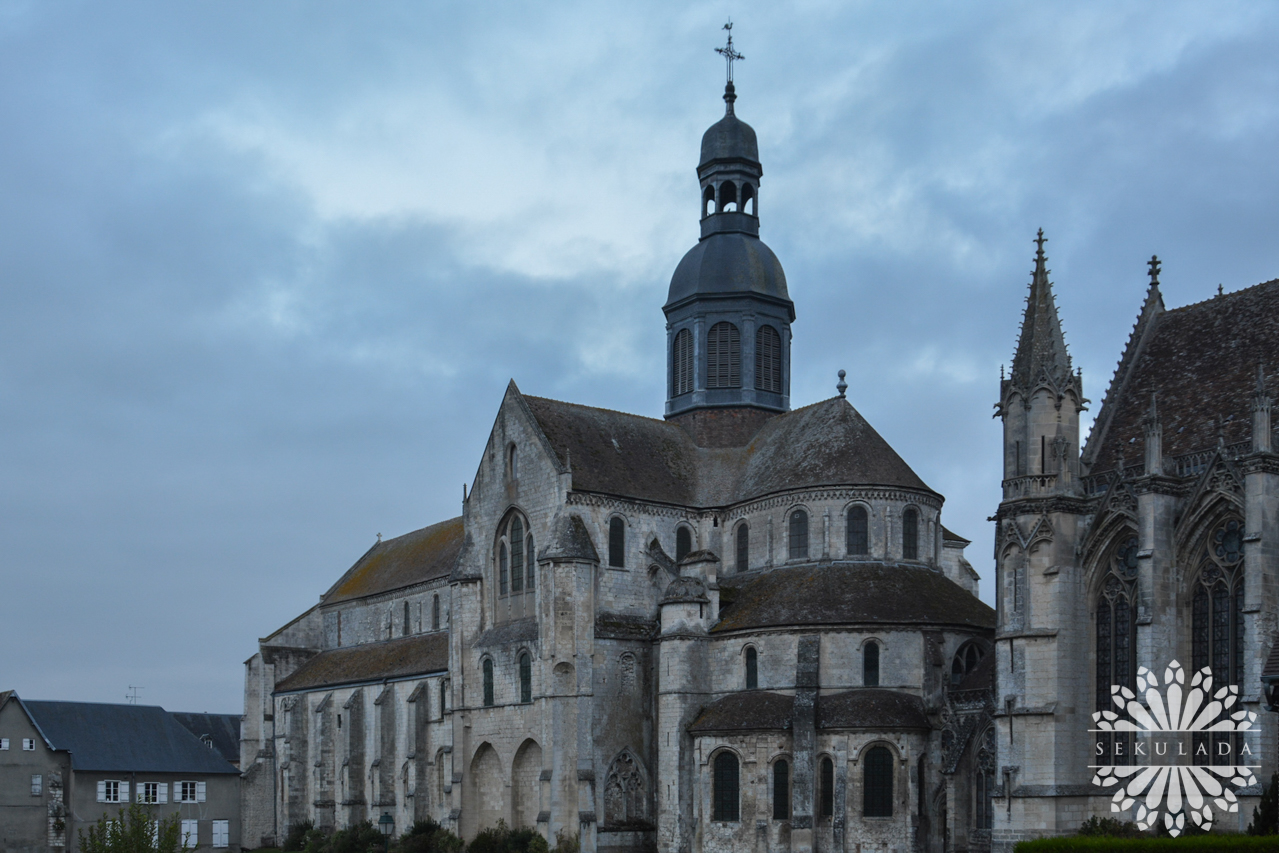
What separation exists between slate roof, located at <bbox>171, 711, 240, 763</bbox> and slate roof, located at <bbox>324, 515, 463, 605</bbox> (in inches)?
509

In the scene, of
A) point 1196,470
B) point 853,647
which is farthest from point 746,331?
point 1196,470

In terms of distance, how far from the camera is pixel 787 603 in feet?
175

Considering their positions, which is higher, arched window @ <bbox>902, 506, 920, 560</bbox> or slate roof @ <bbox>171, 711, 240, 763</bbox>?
arched window @ <bbox>902, 506, 920, 560</bbox>

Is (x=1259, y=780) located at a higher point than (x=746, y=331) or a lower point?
lower

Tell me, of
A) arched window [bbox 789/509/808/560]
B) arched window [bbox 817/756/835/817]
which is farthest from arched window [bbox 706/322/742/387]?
arched window [bbox 817/756/835/817]

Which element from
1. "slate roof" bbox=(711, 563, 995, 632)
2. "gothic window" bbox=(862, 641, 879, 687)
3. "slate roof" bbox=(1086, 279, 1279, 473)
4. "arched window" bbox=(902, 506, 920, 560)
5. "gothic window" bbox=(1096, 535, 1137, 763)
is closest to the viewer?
"gothic window" bbox=(1096, 535, 1137, 763)

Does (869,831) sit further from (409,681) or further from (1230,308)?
(409,681)

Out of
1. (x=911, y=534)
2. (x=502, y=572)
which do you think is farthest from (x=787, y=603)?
(x=502, y=572)

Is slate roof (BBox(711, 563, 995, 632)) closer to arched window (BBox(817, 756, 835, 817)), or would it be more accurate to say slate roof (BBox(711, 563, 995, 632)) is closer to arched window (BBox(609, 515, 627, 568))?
arched window (BBox(609, 515, 627, 568))

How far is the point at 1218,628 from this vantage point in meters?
38.2

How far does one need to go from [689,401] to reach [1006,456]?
2238 centimetres

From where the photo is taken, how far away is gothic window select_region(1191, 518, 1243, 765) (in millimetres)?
37500

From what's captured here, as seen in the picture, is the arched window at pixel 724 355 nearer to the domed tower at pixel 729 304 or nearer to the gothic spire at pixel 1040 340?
the domed tower at pixel 729 304

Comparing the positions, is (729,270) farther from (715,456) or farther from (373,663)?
→ (373,663)
